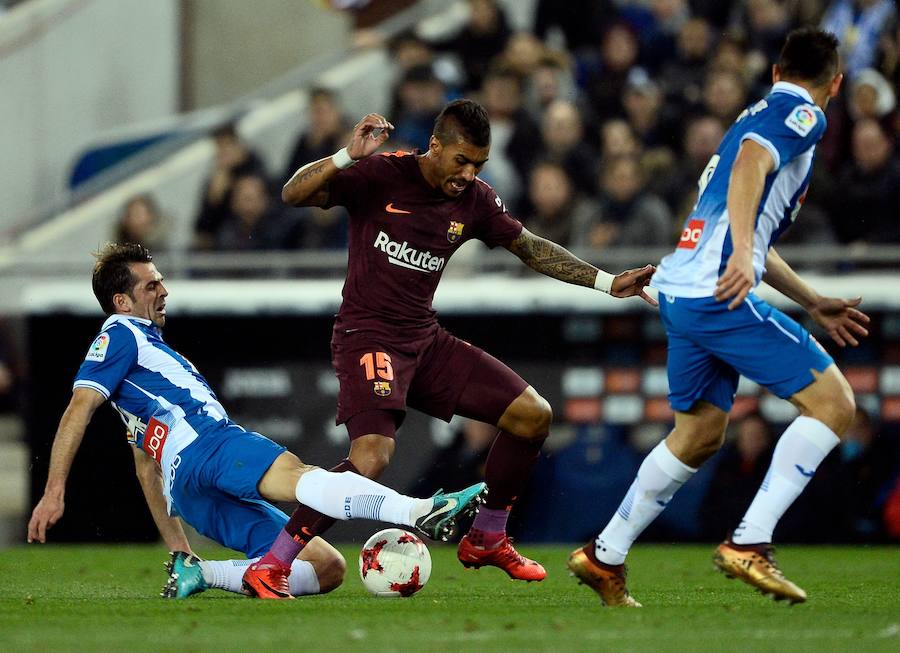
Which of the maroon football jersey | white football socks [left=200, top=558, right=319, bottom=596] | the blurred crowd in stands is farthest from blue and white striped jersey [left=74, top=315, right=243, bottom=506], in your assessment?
the blurred crowd in stands

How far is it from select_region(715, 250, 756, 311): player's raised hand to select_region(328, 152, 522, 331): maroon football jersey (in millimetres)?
1894

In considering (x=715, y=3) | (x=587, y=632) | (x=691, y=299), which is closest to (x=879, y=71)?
(x=715, y=3)

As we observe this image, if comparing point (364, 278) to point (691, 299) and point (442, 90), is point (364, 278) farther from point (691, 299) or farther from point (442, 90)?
point (442, 90)

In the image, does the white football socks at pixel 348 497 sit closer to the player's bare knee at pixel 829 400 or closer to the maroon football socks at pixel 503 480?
the maroon football socks at pixel 503 480

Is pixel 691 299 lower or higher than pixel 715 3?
lower

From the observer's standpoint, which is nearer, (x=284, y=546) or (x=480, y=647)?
(x=480, y=647)

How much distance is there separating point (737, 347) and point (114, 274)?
2.93 meters

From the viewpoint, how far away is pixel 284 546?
7.17m

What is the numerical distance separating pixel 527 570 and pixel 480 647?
2534 mm

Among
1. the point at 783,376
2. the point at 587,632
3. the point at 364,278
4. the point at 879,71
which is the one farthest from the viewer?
the point at 879,71

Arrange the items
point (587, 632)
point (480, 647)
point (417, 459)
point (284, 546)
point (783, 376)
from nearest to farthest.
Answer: point (480, 647) → point (587, 632) → point (783, 376) → point (284, 546) → point (417, 459)

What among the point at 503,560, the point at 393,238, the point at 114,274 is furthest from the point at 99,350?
the point at 503,560

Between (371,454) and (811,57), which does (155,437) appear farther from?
(811,57)

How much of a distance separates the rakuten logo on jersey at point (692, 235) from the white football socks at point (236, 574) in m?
2.32
